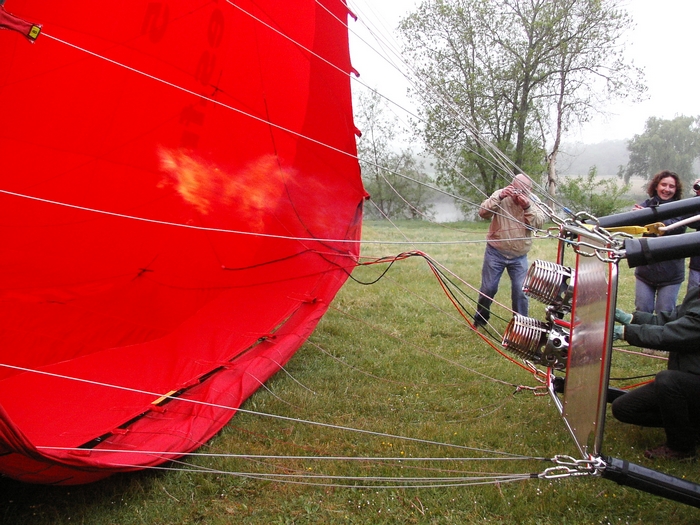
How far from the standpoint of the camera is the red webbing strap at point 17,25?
1783 mm

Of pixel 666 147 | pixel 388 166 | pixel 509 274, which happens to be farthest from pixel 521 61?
pixel 666 147

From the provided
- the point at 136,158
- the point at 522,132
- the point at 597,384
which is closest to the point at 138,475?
the point at 136,158

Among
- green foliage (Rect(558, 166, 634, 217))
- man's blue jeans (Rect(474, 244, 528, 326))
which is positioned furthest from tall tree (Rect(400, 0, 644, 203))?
man's blue jeans (Rect(474, 244, 528, 326))

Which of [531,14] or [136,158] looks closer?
[136,158]

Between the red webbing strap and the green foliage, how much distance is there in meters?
18.1

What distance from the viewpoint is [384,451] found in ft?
8.88

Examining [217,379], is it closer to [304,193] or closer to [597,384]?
[304,193]

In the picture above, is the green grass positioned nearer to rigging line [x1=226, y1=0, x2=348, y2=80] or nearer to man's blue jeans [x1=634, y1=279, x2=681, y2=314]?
man's blue jeans [x1=634, y1=279, x2=681, y2=314]

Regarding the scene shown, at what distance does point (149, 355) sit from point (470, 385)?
1.82m

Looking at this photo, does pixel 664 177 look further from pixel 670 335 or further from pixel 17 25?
pixel 17 25

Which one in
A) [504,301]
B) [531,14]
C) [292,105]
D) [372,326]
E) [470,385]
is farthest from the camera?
[531,14]

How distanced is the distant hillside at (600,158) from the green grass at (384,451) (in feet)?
63.1

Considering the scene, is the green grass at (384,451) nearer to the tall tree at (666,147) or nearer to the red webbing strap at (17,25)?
the red webbing strap at (17,25)

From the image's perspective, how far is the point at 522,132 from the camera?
17562 millimetres
